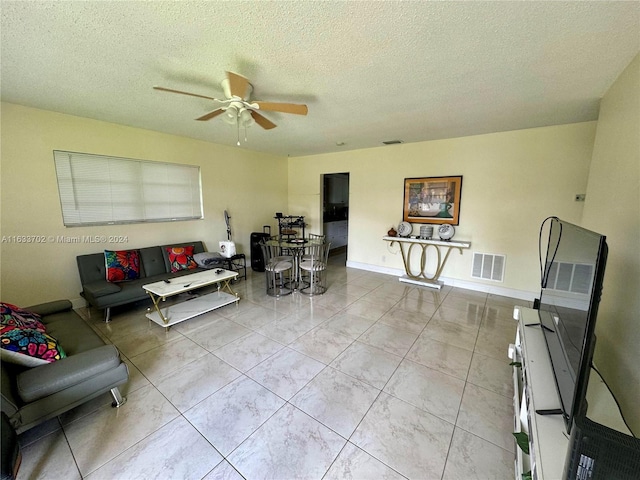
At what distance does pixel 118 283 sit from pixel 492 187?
220 inches

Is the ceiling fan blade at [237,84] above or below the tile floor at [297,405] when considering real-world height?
above

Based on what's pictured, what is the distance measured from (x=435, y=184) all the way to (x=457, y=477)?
156 inches

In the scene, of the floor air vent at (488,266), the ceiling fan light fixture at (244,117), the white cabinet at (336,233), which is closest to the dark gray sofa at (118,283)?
the ceiling fan light fixture at (244,117)

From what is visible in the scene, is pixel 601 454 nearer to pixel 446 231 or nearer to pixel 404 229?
pixel 446 231

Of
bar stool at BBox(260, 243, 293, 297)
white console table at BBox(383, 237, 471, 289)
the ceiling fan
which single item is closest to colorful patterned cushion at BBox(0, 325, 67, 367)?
the ceiling fan

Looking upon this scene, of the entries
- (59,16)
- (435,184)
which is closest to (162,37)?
(59,16)

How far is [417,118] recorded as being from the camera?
10.4 feet

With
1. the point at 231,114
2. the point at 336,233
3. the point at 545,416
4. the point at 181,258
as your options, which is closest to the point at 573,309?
the point at 545,416

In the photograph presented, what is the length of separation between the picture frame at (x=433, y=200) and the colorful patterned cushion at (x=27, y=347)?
4744 millimetres

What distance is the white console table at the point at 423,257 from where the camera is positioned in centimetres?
428

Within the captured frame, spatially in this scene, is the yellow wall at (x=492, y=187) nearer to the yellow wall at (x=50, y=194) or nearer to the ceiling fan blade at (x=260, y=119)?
the ceiling fan blade at (x=260, y=119)

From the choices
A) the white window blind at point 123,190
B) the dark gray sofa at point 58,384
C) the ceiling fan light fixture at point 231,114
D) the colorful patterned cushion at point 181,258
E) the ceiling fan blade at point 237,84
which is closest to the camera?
the dark gray sofa at point 58,384

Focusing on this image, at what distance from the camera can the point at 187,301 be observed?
3541 millimetres

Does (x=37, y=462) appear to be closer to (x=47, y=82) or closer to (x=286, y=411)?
(x=286, y=411)
